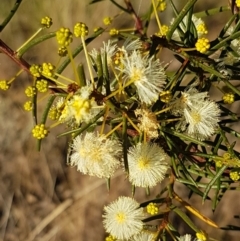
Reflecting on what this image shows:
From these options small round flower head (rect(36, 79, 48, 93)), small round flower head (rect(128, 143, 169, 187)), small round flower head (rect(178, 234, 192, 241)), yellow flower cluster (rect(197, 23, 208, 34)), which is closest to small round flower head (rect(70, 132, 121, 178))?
small round flower head (rect(128, 143, 169, 187))

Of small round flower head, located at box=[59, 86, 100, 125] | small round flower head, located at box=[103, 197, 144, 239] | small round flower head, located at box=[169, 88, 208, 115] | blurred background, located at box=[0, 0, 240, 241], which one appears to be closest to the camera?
small round flower head, located at box=[59, 86, 100, 125]

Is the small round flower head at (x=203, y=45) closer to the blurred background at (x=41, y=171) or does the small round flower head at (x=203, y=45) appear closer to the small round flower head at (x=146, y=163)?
the small round flower head at (x=146, y=163)

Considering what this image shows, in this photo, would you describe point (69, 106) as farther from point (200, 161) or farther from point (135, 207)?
point (200, 161)

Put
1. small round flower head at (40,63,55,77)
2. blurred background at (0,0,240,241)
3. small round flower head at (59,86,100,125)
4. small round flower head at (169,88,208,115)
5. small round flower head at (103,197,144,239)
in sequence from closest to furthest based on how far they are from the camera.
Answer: small round flower head at (59,86,100,125), small round flower head at (40,63,55,77), small round flower head at (169,88,208,115), small round flower head at (103,197,144,239), blurred background at (0,0,240,241)

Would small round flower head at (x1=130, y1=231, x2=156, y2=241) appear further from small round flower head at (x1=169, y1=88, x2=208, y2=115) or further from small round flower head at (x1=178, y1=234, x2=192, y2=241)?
small round flower head at (x1=169, y1=88, x2=208, y2=115)

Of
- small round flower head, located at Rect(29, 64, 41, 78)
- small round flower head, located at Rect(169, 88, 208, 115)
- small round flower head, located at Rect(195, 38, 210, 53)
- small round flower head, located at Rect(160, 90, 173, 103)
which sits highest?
small round flower head, located at Rect(195, 38, 210, 53)

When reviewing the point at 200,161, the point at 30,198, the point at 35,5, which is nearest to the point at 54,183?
the point at 30,198

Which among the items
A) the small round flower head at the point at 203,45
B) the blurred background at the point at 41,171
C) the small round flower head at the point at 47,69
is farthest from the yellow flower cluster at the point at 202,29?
Answer: the blurred background at the point at 41,171
